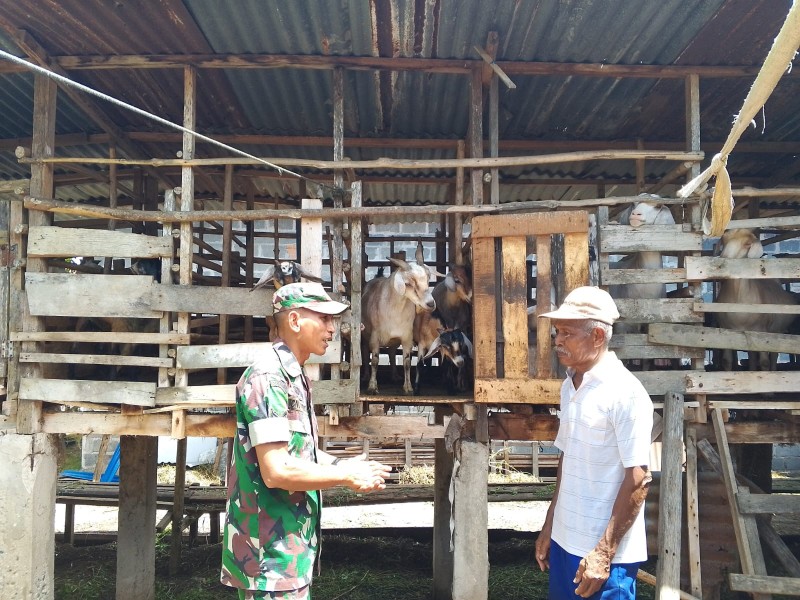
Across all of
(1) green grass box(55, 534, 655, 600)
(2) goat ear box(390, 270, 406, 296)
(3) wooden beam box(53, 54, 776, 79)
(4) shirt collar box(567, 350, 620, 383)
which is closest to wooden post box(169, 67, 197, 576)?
(3) wooden beam box(53, 54, 776, 79)

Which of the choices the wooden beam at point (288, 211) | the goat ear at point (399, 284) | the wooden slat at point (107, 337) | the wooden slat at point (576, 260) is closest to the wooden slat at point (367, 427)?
the goat ear at point (399, 284)

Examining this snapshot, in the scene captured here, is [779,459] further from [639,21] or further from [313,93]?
[313,93]

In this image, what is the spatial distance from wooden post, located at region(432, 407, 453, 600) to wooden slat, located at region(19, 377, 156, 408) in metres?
3.59

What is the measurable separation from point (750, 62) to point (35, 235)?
711 centimetres

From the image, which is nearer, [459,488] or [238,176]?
[459,488]

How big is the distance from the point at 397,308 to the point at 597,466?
3.84 m

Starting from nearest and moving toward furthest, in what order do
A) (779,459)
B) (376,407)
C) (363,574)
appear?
(376,407) < (363,574) < (779,459)

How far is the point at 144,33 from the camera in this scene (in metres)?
5.41

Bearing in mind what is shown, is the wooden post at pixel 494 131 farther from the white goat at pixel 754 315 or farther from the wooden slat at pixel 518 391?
the white goat at pixel 754 315

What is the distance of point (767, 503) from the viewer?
495 cm

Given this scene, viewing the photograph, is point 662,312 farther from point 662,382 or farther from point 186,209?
point 186,209

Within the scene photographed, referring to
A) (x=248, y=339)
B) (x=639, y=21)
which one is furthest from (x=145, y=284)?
(x=639, y=21)

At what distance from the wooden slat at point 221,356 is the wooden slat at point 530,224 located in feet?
5.89

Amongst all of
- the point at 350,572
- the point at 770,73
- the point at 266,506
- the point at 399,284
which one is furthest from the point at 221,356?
the point at 770,73
